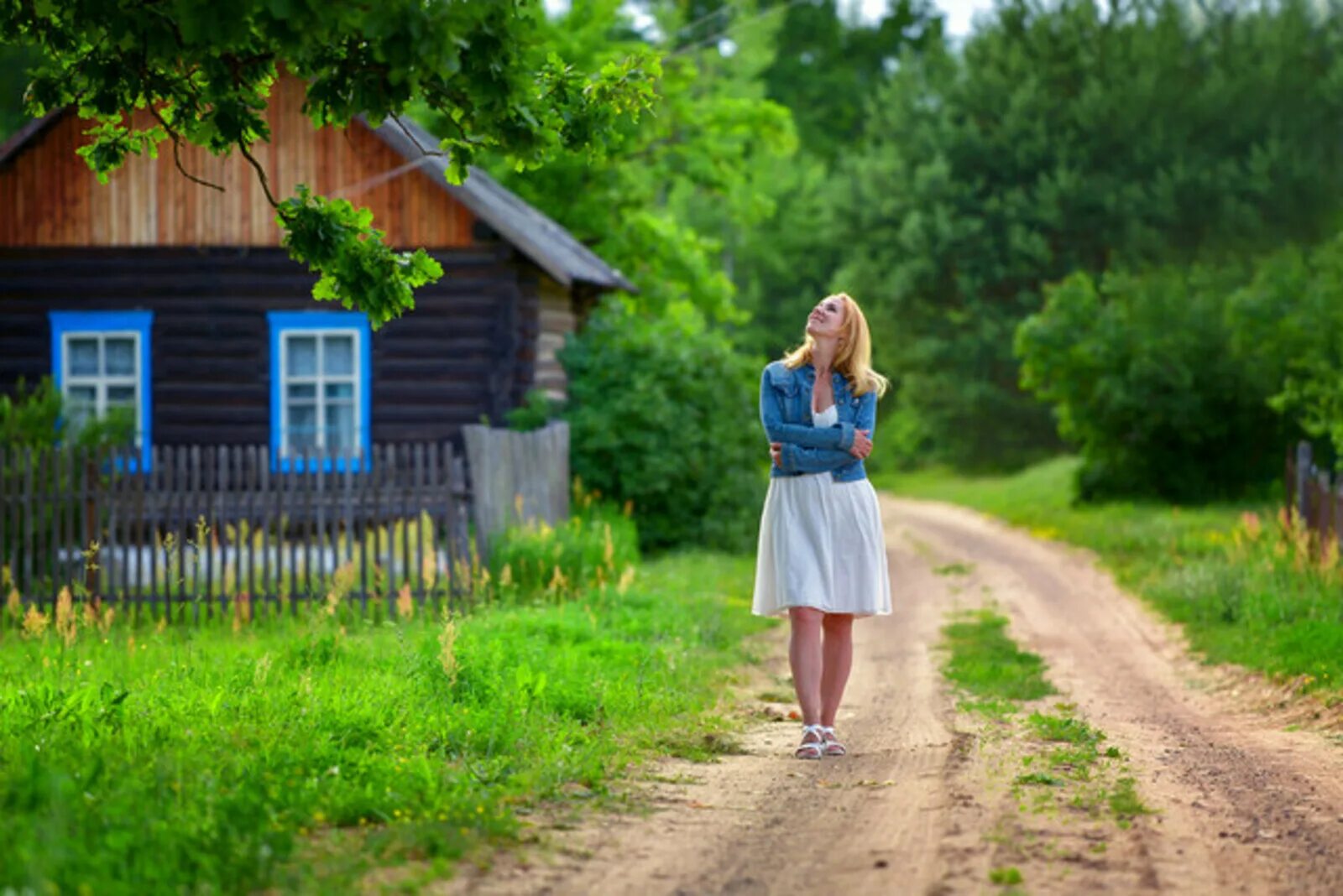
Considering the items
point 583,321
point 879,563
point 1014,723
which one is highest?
point 583,321

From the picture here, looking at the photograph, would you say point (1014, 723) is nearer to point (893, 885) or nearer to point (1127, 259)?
point (893, 885)

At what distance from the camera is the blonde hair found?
29.3ft

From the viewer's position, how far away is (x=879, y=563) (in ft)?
29.2

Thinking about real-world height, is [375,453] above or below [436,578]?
above

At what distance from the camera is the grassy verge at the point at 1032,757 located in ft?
21.8

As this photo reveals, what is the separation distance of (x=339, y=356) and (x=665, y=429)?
13.5 feet

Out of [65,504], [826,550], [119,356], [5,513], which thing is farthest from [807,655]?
[119,356]

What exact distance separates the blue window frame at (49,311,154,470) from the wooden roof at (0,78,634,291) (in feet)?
3.12

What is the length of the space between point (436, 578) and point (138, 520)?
103 inches

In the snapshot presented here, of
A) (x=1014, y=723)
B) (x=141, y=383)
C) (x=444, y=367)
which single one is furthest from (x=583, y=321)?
(x=1014, y=723)

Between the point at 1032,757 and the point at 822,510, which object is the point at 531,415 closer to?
the point at 822,510

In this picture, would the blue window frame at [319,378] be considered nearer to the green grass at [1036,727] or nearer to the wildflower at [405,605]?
the wildflower at [405,605]

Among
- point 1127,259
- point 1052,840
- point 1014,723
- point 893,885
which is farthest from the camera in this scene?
point 1127,259

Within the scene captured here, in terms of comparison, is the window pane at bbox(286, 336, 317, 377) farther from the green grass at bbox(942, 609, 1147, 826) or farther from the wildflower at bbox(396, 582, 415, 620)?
the green grass at bbox(942, 609, 1147, 826)
